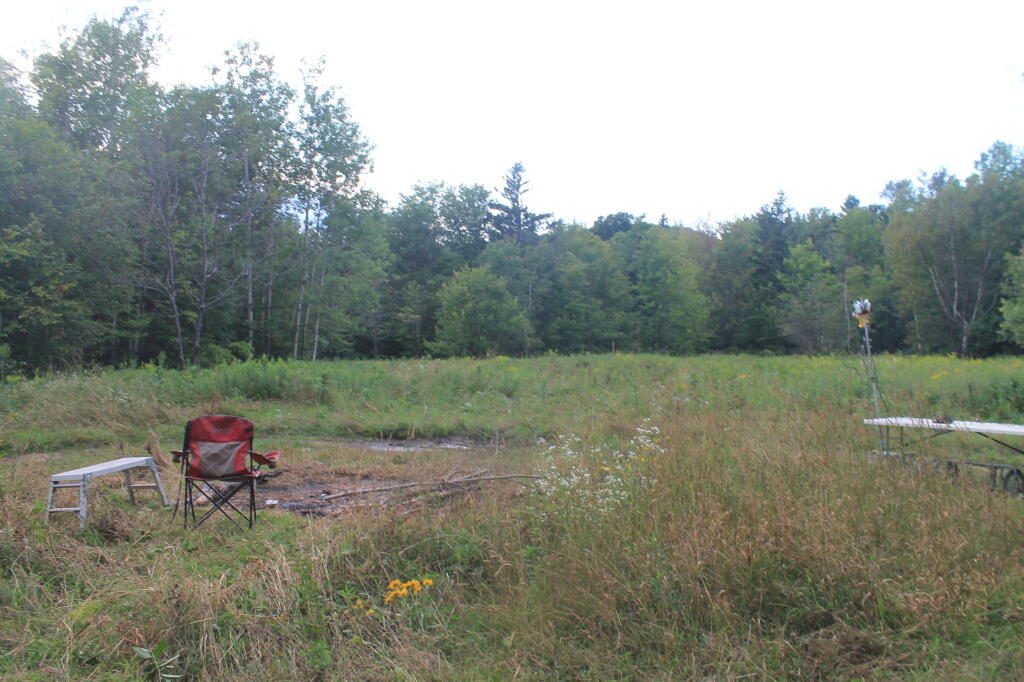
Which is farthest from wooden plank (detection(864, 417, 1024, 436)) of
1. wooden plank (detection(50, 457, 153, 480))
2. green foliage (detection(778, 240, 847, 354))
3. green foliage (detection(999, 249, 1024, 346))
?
green foliage (detection(778, 240, 847, 354))

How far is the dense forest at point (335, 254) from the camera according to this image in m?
20.6

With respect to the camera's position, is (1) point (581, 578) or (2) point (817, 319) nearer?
(1) point (581, 578)

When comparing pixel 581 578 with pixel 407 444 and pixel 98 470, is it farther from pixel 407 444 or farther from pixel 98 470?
pixel 407 444

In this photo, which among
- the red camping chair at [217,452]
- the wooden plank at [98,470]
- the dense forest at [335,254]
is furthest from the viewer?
the dense forest at [335,254]

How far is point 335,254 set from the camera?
3077 centimetres

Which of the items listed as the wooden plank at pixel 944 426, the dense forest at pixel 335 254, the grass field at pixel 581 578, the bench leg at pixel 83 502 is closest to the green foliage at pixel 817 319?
the dense forest at pixel 335 254

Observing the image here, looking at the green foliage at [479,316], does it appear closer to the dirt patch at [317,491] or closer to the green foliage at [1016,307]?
the green foliage at [1016,307]

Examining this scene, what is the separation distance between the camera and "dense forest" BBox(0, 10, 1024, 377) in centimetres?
2062

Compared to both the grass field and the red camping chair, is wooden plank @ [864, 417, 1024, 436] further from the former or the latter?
the red camping chair

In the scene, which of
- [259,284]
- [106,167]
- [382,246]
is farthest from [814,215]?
[106,167]

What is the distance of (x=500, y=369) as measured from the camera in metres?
16.3

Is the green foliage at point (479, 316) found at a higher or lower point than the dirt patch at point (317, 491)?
higher

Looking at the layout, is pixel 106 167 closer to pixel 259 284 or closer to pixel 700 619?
pixel 259 284

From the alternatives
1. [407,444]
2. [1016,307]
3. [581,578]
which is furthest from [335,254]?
[1016,307]
